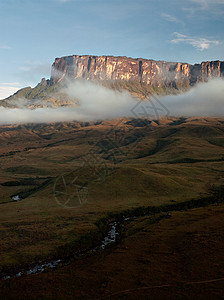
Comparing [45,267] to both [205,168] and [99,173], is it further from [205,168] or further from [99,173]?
[205,168]

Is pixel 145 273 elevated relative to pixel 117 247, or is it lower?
elevated

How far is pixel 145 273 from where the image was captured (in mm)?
43938

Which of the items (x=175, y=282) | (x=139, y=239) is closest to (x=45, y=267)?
(x=139, y=239)

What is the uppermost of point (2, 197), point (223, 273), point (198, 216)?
point (223, 273)

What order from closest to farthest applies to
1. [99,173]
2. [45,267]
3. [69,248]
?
[45,267]
[69,248]
[99,173]

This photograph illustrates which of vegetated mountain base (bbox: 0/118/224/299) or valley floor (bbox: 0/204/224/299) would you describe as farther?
vegetated mountain base (bbox: 0/118/224/299)

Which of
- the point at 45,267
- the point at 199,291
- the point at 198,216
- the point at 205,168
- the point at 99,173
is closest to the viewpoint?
the point at 199,291

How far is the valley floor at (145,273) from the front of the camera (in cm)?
3762

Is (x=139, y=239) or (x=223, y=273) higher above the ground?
(x=223, y=273)

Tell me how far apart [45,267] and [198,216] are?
5090cm

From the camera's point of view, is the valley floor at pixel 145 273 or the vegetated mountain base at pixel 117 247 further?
the vegetated mountain base at pixel 117 247

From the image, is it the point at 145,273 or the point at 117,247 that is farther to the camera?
the point at 117,247

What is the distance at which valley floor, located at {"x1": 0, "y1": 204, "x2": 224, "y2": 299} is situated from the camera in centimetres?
3762

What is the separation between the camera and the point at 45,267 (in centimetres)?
5438
